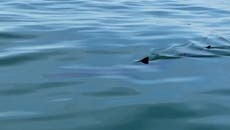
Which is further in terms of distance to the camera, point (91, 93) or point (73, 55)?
point (73, 55)

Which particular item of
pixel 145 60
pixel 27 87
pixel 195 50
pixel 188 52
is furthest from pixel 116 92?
pixel 195 50

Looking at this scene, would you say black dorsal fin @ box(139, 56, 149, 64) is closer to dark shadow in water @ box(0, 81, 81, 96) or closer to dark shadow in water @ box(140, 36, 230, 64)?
dark shadow in water @ box(140, 36, 230, 64)

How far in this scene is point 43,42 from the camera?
6133 millimetres

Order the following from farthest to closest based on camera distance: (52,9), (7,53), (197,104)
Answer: (52,9)
(7,53)
(197,104)

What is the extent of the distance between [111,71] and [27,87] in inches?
36.0

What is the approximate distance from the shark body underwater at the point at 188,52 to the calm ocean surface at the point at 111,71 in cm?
1

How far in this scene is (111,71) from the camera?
16.2ft

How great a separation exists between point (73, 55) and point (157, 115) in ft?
6.35

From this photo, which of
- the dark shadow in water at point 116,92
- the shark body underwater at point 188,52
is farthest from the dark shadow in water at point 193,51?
the dark shadow in water at point 116,92

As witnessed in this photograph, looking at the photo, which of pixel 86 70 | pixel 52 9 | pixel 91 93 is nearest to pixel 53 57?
pixel 86 70

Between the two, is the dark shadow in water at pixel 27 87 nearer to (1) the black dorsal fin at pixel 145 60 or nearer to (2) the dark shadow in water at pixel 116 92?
(2) the dark shadow in water at pixel 116 92

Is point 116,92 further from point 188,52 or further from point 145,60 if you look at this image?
point 188,52

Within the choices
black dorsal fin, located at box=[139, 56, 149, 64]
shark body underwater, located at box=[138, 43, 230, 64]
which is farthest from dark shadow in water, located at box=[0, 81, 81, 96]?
shark body underwater, located at box=[138, 43, 230, 64]

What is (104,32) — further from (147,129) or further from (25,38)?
(147,129)
